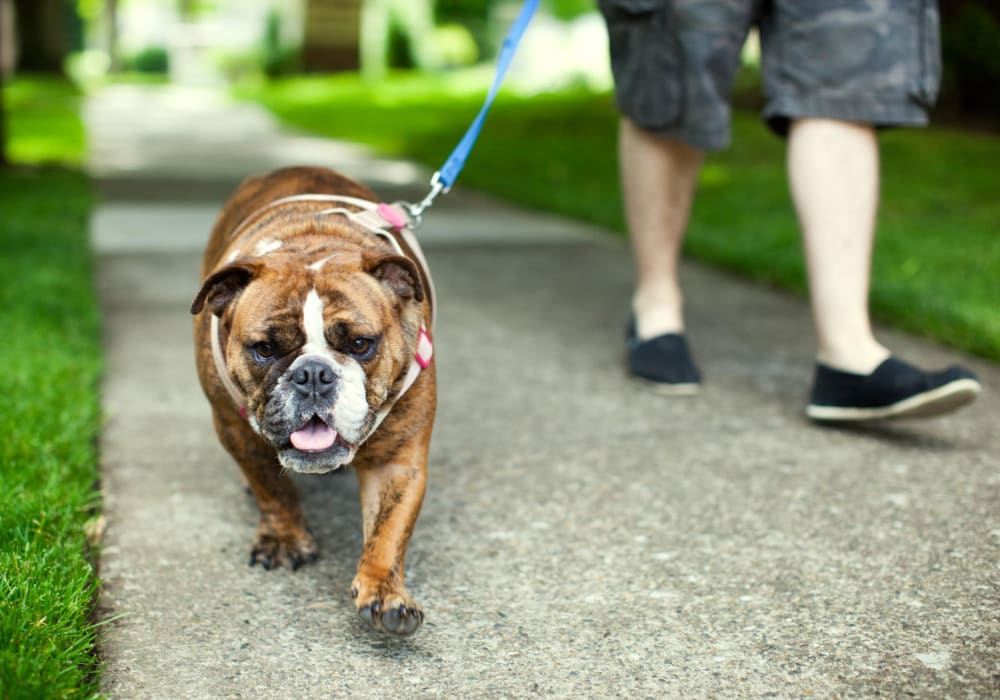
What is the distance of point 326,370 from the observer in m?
2.29

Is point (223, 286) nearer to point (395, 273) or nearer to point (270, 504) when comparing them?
point (395, 273)

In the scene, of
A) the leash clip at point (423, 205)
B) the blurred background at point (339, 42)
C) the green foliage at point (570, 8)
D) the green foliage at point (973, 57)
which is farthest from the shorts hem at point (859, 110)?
the green foliage at point (570, 8)

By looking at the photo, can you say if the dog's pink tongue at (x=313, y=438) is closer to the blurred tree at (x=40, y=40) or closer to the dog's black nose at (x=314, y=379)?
the dog's black nose at (x=314, y=379)

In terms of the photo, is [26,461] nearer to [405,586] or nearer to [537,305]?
[405,586]

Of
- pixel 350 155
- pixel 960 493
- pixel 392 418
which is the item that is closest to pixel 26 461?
pixel 392 418

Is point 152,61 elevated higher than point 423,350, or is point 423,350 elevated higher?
point 423,350

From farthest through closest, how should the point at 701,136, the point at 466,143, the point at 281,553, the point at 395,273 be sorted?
the point at 701,136 < the point at 466,143 < the point at 281,553 < the point at 395,273

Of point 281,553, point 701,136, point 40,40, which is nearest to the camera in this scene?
point 281,553

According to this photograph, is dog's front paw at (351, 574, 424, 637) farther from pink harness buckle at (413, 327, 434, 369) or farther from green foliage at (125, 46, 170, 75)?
green foliage at (125, 46, 170, 75)

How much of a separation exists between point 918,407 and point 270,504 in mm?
1905

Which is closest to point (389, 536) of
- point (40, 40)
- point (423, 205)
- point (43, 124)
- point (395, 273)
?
point (395, 273)

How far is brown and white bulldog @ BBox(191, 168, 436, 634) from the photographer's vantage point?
2332 millimetres

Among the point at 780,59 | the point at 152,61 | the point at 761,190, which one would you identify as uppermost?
the point at 780,59

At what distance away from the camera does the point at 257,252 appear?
8.60ft
